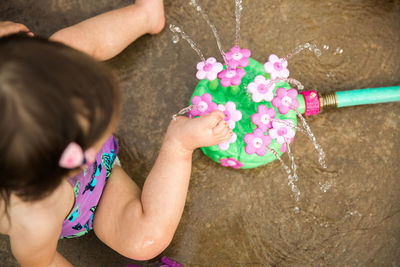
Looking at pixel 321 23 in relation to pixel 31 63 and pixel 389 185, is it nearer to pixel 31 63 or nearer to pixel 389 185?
pixel 389 185

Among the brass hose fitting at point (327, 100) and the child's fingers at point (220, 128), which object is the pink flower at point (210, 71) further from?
the brass hose fitting at point (327, 100)

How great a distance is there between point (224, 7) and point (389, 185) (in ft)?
2.69

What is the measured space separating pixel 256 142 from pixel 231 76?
197mm

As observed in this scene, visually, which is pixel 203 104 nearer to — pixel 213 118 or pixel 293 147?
pixel 213 118

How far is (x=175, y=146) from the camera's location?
0.95m

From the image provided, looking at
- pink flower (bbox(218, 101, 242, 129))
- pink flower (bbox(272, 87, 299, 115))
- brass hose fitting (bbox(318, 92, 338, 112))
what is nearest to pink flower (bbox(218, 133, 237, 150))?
pink flower (bbox(218, 101, 242, 129))

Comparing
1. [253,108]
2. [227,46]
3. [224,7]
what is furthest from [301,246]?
[224,7]

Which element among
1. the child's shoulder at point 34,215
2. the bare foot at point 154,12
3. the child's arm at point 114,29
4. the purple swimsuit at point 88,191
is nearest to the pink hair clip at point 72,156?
the child's shoulder at point 34,215

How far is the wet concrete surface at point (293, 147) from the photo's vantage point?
1.11 m

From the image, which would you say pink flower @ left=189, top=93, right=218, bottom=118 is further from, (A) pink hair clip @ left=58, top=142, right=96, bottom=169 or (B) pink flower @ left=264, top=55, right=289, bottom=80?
(A) pink hair clip @ left=58, top=142, right=96, bottom=169

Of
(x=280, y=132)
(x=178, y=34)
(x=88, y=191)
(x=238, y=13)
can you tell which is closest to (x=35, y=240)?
(x=88, y=191)

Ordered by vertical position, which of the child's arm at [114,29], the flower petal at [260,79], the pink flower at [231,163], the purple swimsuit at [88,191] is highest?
the child's arm at [114,29]

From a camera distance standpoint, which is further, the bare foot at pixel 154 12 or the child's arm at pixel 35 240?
the bare foot at pixel 154 12

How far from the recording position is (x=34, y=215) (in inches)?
29.5
